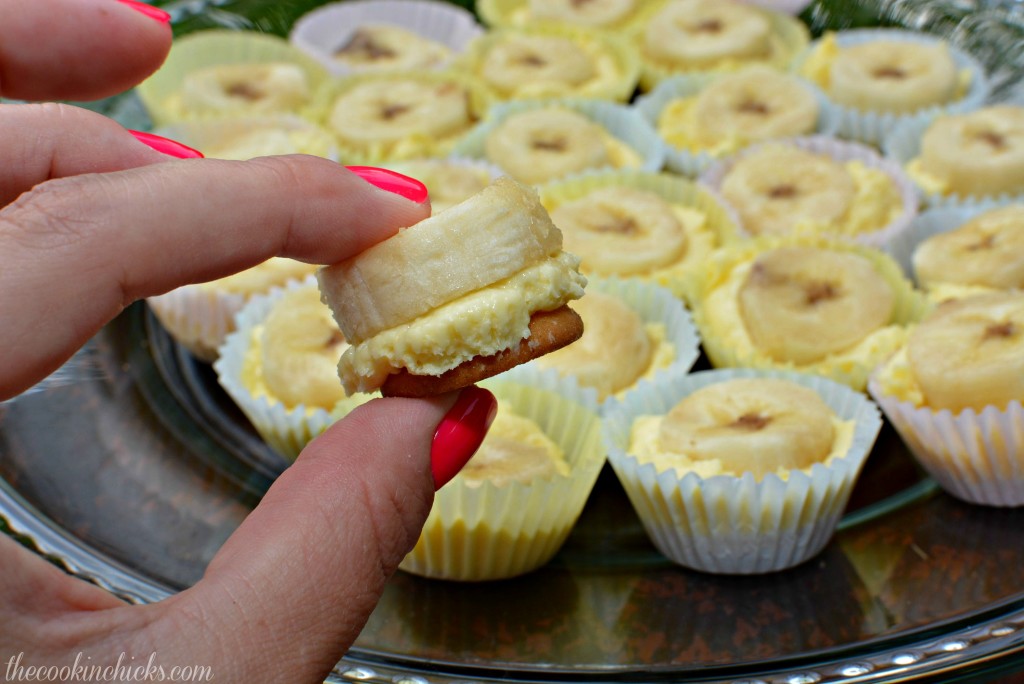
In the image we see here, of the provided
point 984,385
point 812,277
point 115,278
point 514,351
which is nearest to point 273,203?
point 115,278

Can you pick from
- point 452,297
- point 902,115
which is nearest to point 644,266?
point 902,115

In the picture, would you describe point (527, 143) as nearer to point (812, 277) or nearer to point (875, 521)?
point (812, 277)

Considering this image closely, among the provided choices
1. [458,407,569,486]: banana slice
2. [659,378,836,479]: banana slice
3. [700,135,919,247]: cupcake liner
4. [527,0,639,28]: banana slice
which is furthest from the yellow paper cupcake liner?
[527,0,639,28]: banana slice

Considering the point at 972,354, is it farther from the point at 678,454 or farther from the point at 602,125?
the point at 602,125

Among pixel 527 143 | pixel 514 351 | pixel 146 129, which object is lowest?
pixel 146 129

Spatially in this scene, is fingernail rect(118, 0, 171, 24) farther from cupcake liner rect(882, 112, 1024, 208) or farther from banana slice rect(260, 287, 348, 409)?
cupcake liner rect(882, 112, 1024, 208)

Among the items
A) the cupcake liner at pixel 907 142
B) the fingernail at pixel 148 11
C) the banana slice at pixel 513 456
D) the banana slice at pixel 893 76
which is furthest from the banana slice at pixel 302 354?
the banana slice at pixel 893 76
